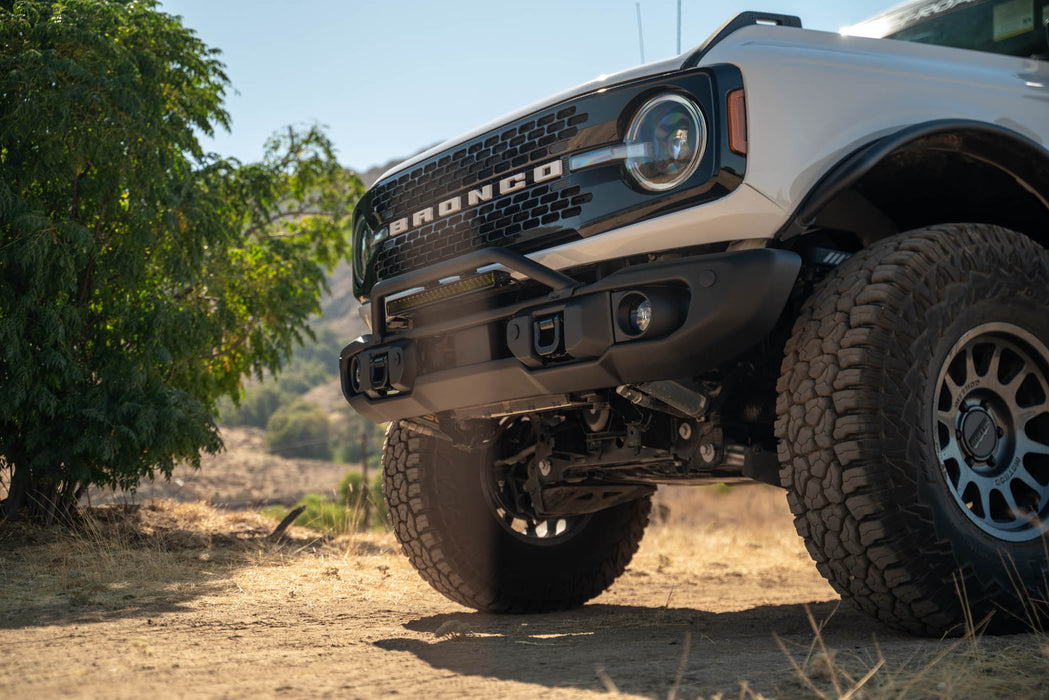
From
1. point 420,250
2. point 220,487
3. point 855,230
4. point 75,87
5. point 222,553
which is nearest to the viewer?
point 855,230

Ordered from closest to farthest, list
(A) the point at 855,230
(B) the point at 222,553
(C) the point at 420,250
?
(A) the point at 855,230, (C) the point at 420,250, (B) the point at 222,553

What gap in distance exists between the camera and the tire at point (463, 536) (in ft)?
14.5

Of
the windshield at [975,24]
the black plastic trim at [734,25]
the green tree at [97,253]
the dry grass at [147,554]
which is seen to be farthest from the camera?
the green tree at [97,253]

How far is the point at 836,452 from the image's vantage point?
2877 mm

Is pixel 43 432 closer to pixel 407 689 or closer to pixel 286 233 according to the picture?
pixel 407 689

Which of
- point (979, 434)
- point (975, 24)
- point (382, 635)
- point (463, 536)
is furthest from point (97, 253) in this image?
point (979, 434)

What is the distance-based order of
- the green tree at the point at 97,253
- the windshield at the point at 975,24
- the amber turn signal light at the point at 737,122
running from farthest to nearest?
the green tree at the point at 97,253 → the windshield at the point at 975,24 → the amber turn signal light at the point at 737,122

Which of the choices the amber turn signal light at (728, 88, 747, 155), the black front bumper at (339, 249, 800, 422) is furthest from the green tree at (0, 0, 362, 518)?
the amber turn signal light at (728, 88, 747, 155)

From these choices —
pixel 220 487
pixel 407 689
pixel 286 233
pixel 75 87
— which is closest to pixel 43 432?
pixel 75 87

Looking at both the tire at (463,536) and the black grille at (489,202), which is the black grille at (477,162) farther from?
the tire at (463,536)

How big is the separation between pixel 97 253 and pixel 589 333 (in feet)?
20.8

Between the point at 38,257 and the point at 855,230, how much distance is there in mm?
6377

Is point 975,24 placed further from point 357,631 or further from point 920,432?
point 357,631

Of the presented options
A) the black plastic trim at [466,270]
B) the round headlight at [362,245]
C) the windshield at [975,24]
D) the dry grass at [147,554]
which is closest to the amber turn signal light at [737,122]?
the black plastic trim at [466,270]
